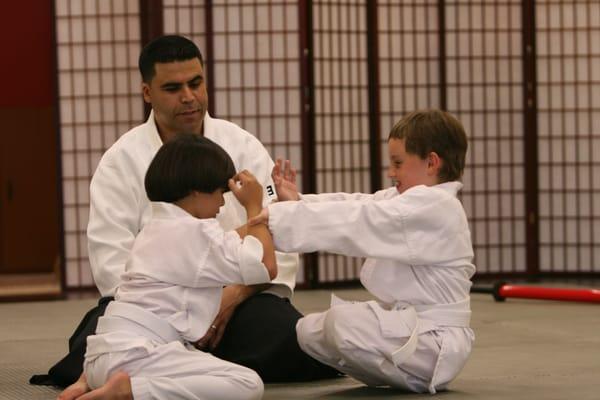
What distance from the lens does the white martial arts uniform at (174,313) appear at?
328 centimetres

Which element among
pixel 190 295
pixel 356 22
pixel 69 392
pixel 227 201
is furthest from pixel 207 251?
pixel 356 22

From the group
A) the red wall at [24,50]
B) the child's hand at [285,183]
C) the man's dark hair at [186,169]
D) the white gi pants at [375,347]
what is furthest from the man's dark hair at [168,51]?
the red wall at [24,50]

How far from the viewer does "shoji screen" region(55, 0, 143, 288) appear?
7359 millimetres

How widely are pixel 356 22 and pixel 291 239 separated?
13.4 ft

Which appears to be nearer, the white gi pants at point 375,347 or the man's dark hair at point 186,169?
the man's dark hair at point 186,169

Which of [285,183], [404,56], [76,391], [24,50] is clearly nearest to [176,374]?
[76,391]

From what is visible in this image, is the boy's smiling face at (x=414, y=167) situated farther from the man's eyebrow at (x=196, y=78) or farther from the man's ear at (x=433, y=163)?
the man's eyebrow at (x=196, y=78)

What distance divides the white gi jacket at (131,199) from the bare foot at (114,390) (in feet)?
2.70

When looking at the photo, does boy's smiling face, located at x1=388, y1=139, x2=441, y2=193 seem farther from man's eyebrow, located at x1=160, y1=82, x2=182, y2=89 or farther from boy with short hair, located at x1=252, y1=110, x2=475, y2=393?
man's eyebrow, located at x1=160, y1=82, x2=182, y2=89

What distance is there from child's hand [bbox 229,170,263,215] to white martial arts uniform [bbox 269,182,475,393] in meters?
0.05

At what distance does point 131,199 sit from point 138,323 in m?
0.89

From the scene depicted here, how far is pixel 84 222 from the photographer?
7465 millimetres

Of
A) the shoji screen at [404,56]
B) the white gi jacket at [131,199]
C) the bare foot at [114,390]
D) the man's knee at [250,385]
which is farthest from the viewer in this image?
the shoji screen at [404,56]

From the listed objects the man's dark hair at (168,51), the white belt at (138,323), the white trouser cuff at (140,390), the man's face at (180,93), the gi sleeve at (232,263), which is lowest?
the white trouser cuff at (140,390)
